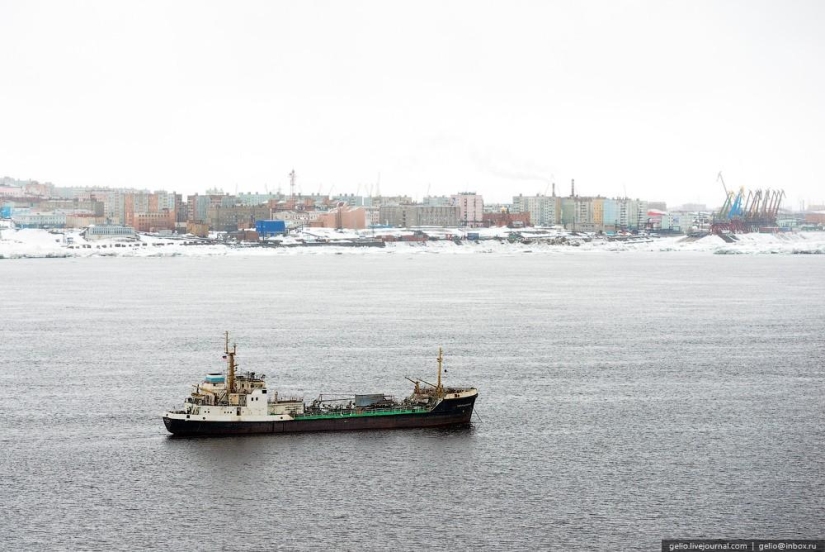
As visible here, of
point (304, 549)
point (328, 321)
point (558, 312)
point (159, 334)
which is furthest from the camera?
point (558, 312)

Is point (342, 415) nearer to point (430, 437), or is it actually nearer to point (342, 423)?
point (342, 423)

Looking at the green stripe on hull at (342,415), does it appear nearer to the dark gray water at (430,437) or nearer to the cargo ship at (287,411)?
the cargo ship at (287,411)

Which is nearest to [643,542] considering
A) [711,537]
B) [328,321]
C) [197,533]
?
[711,537]

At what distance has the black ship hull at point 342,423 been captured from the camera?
43938 millimetres

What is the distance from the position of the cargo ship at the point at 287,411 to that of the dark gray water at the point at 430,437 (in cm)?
76

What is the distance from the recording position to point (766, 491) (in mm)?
37031

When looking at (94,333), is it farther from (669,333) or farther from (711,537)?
(711,537)

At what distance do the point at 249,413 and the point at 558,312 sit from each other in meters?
54.1

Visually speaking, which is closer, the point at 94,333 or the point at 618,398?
the point at 618,398

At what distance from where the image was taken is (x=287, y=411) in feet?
148

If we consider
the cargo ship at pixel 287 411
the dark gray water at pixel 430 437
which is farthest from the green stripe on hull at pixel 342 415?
the dark gray water at pixel 430 437

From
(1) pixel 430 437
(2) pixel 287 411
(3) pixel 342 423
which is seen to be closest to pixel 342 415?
(3) pixel 342 423

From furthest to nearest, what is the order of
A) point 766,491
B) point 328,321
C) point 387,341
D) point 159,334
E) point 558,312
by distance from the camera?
point 558,312, point 328,321, point 159,334, point 387,341, point 766,491

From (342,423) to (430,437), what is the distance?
140 inches
